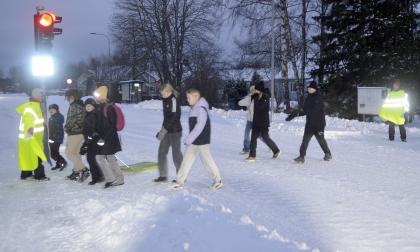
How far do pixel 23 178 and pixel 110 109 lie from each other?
7.57 ft

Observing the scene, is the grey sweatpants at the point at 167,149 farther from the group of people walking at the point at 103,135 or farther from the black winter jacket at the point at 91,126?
the black winter jacket at the point at 91,126

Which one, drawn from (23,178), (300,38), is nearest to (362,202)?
(23,178)

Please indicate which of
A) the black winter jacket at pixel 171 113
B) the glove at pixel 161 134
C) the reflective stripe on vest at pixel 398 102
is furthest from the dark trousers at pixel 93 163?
the reflective stripe on vest at pixel 398 102

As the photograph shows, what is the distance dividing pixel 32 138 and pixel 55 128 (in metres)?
0.96

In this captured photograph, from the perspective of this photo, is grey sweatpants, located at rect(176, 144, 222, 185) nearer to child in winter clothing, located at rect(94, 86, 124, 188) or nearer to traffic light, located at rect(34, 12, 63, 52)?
child in winter clothing, located at rect(94, 86, 124, 188)

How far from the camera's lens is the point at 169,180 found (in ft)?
25.7

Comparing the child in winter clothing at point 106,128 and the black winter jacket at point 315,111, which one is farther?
the black winter jacket at point 315,111

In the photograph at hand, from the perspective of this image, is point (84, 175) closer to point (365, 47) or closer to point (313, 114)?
point (313, 114)

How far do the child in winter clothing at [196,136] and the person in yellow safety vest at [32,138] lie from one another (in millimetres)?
2544

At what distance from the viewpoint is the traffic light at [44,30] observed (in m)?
8.87

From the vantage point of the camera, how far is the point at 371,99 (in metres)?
19.2

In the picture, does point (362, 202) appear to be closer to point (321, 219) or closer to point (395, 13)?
point (321, 219)

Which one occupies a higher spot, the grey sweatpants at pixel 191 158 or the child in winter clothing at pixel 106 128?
the child in winter clothing at pixel 106 128

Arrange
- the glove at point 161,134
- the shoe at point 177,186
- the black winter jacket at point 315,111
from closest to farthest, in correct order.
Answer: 1. the shoe at point 177,186
2. the glove at point 161,134
3. the black winter jacket at point 315,111
